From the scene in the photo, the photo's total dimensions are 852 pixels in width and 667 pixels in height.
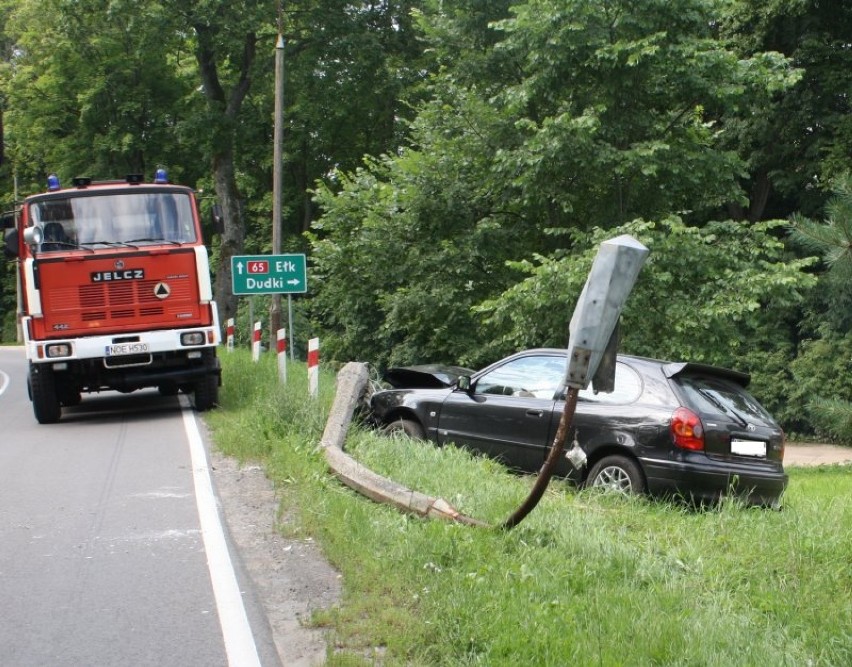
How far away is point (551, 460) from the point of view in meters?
5.46

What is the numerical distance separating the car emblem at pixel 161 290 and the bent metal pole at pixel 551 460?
29.6 feet

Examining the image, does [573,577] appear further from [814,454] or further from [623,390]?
[814,454]

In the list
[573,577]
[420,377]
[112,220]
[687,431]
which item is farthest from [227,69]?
[573,577]

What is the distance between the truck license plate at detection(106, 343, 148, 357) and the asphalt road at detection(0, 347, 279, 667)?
198 centimetres

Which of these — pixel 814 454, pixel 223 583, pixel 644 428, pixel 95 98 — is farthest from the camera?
pixel 95 98

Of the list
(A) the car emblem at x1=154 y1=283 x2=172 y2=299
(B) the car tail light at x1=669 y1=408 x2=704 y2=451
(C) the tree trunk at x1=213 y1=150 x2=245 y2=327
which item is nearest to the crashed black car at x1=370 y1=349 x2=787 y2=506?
(B) the car tail light at x1=669 y1=408 x2=704 y2=451

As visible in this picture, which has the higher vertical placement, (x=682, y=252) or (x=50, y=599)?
(x=682, y=252)

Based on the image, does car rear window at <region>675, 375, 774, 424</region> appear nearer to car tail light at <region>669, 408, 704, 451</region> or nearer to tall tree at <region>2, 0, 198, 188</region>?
car tail light at <region>669, 408, 704, 451</region>

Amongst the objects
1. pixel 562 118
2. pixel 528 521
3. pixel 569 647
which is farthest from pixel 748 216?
pixel 569 647

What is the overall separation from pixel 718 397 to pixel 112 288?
28.0ft

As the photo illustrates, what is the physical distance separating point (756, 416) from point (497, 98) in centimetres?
1308

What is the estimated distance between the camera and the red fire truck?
13.6m

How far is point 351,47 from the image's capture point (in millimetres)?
31219

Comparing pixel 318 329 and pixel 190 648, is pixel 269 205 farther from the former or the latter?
pixel 190 648
